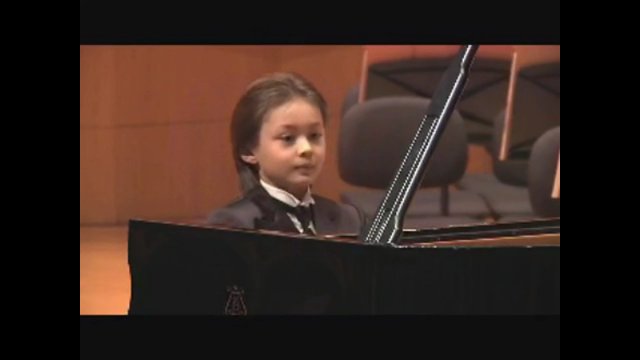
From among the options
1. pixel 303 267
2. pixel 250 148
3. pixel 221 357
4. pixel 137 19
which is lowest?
pixel 221 357

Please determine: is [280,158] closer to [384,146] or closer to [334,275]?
[334,275]

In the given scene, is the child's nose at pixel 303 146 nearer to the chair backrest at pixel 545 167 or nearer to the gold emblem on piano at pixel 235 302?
the gold emblem on piano at pixel 235 302

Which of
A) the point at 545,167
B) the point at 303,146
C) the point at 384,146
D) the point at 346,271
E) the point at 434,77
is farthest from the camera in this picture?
the point at 434,77

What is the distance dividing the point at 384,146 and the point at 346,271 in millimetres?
815

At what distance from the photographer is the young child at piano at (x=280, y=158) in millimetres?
1793

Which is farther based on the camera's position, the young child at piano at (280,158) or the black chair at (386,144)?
the black chair at (386,144)

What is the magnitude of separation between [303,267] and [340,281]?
0.05 m

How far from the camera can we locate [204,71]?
4.83 metres

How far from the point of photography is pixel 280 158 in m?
1.80

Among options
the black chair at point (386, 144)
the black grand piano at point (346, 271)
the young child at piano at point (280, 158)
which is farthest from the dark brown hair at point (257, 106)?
the black chair at point (386, 144)

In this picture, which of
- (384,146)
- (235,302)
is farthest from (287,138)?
(384,146)

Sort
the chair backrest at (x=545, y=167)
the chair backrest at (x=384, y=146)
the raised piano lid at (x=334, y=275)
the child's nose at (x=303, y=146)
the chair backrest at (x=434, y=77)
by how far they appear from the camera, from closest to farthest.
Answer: the raised piano lid at (x=334, y=275) < the child's nose at (x=303, y=146) < the chair backrest at (x=545, y=167) < the chair backrest at (x=384, y=146) < the chair backrest at (x=434, y=77)

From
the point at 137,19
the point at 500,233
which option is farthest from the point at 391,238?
the point at 137,19
